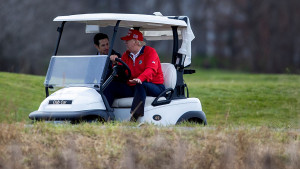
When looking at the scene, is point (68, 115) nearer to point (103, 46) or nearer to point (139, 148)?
point (103, 46)

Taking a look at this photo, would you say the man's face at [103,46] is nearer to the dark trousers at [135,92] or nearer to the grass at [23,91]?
the dark trousers at [135,92]

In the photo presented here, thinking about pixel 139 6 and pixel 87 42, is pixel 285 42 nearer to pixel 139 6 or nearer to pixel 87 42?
pixel 139 6

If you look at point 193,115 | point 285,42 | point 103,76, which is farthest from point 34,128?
point 285,42

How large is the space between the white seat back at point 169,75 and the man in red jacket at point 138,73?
14cm

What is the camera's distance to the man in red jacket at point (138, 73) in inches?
355

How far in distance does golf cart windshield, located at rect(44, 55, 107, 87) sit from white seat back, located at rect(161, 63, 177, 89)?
0.99 meters

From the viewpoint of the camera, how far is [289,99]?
14.9m

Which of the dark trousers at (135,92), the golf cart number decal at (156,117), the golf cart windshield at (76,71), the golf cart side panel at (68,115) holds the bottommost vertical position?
the golf cart number decal at (156,117)

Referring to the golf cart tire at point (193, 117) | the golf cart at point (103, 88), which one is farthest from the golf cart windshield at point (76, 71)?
the golf cart tire at point (193, 117)

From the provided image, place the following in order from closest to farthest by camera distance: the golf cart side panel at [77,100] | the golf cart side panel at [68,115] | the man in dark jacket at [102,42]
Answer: the golf cart side panel at [68,115] → the golf cart side panel at [77,100] → the man in dark jacket at [102,42]

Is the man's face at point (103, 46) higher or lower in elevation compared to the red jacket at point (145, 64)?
higher

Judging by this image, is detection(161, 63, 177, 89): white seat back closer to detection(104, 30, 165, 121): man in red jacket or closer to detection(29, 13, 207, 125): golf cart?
A: detection(29, 13, 207, 125): golf cart

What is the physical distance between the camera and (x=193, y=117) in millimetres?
9492

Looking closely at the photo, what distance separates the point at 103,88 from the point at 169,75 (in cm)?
103
